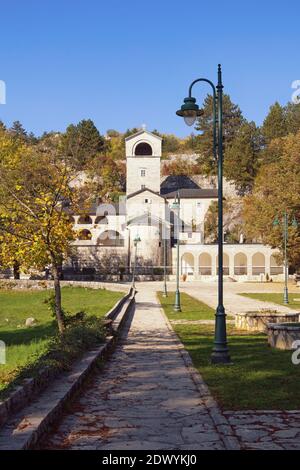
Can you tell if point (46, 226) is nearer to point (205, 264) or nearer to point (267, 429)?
point (267, 429)

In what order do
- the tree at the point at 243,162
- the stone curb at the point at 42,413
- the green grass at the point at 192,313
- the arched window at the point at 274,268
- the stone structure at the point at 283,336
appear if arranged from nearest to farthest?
the stone curb at the point at 42,413, the stone structure at the point at 283,336, the green grass at the point at 192,313, the arched window at the point at 274,268, the tree at the point at 243,162

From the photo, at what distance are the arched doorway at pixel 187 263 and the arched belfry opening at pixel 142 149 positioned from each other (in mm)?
18472

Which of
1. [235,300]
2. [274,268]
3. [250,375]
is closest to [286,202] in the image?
[235,300]

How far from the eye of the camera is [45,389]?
8.41 metres

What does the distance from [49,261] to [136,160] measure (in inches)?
2782

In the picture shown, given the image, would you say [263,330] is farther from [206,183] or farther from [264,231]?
[206,183]

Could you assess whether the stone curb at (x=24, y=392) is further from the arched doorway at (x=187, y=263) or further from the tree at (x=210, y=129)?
the tree at (x=210, y=129)

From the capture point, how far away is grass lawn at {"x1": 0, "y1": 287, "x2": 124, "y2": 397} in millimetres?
11919

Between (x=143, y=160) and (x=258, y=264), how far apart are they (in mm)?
22701

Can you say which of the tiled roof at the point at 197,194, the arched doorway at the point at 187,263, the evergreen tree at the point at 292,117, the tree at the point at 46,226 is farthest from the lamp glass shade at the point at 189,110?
the evergreen tree at the point at 292,117

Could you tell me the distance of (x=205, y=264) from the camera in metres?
77.1

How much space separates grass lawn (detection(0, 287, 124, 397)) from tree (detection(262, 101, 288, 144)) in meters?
69.3

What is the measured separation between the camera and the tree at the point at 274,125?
106 meters

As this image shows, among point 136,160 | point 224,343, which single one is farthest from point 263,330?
point 136,160
